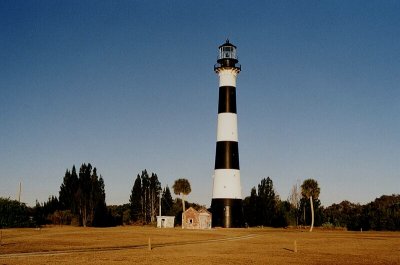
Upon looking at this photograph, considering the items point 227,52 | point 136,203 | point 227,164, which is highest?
point 227,52

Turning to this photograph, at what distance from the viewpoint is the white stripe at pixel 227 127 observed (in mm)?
67438

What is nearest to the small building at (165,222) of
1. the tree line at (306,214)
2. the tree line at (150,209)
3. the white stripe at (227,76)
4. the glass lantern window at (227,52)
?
the tree line at (150,209)

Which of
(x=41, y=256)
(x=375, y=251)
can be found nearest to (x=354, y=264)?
(x=375, y=251)

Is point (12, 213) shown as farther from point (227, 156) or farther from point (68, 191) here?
point (227, 156)

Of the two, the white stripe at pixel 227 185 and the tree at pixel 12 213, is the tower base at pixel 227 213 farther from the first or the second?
the tree at pixel 12 213

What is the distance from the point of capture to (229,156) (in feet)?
219

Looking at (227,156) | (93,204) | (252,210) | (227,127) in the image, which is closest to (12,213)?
(93,204)

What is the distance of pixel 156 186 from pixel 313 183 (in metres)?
38.0

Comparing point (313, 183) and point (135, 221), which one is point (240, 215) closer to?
point (313, 183)

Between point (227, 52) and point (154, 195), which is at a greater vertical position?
point (227, 52)

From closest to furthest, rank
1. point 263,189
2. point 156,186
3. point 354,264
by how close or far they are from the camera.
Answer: point 354,264
point 263,189
point 156,186

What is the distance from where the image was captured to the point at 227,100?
68.2 m

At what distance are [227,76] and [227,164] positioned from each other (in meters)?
12.8

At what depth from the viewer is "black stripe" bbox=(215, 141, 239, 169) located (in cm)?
6669
